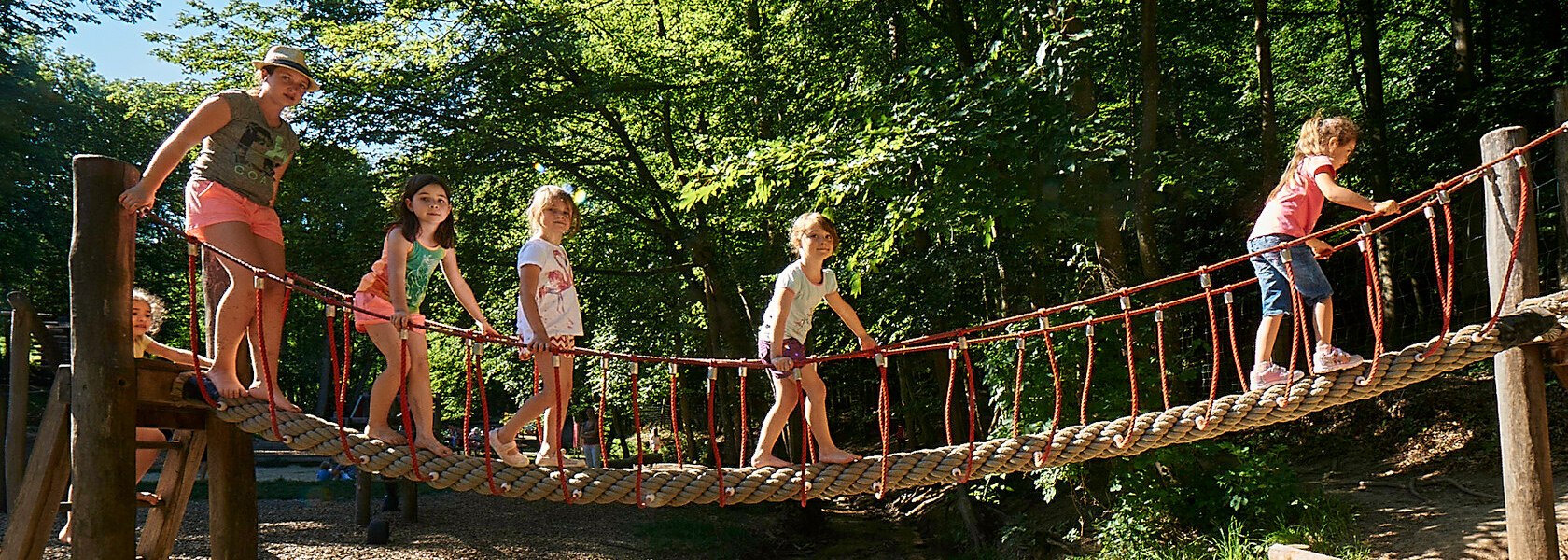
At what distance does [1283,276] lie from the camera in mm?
3807

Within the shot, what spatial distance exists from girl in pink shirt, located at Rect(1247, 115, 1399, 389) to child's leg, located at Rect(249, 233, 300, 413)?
3041mm

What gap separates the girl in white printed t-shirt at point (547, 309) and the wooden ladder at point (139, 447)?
965 millimetres

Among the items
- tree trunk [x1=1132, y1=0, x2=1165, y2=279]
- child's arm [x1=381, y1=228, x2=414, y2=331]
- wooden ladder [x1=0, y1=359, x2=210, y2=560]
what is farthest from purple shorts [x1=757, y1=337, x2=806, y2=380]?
tree trunk [x1=1132, y1=0, x2=1165, y2=279]

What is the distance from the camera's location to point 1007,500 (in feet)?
32.8

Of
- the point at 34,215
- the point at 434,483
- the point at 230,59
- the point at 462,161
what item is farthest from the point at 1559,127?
the point at 34,215

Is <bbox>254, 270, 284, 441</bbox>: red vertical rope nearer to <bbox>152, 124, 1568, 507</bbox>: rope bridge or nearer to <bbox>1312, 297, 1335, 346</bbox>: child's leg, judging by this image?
<bbox>152, 124, 1568, 507</bbox>: rope bridge

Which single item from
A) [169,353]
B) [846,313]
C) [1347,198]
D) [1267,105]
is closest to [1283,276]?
[1347,198]

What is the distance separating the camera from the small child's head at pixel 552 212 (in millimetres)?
3717

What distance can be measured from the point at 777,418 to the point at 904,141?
3.12 metres

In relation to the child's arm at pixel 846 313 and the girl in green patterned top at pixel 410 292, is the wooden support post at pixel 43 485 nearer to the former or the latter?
the girl in green patterned top at pixel 410 292

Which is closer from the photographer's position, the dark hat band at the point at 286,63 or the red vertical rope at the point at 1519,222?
the dark hat band at the point at 286,63

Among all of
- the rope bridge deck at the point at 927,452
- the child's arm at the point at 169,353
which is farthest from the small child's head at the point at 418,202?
the child's arm at the point at 169,353

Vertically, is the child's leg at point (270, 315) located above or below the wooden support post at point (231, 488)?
above

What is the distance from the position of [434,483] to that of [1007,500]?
7.34 meters
